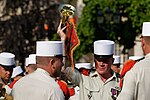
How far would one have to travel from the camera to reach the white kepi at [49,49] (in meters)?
6.77

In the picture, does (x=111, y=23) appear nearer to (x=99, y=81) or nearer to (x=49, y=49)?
(x=99, y=81)

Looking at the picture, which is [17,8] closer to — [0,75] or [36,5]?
[36,5]

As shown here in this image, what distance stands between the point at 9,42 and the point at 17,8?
1551 mm

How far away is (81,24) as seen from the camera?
80.1 feet

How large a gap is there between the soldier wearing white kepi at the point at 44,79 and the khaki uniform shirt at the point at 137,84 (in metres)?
0.63

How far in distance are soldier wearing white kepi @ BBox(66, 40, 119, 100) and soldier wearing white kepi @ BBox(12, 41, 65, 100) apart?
3.91 ft

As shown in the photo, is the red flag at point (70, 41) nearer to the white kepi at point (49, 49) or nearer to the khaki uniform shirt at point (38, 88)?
the white kepi at point (49, 49)

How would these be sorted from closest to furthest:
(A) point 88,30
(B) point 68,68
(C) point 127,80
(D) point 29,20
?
(C) point 127,80
(B) point 68,68
(A) point 88,30
(D) point 29,20

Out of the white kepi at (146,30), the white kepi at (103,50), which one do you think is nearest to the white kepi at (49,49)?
the white kepi at (146,30)

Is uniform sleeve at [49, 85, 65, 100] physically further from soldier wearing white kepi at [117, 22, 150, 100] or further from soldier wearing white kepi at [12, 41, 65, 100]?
soldier wearing white kepi at [117, 22, 150, 100]

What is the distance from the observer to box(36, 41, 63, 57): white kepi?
266 inches

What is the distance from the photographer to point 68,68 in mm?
7996

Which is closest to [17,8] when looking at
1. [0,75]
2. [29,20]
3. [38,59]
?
[29,20]

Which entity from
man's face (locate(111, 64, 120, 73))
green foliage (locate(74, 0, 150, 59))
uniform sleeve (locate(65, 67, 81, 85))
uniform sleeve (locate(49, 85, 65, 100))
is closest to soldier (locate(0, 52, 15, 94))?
uniform sleeve (locate(65, 67, 81, 85))
